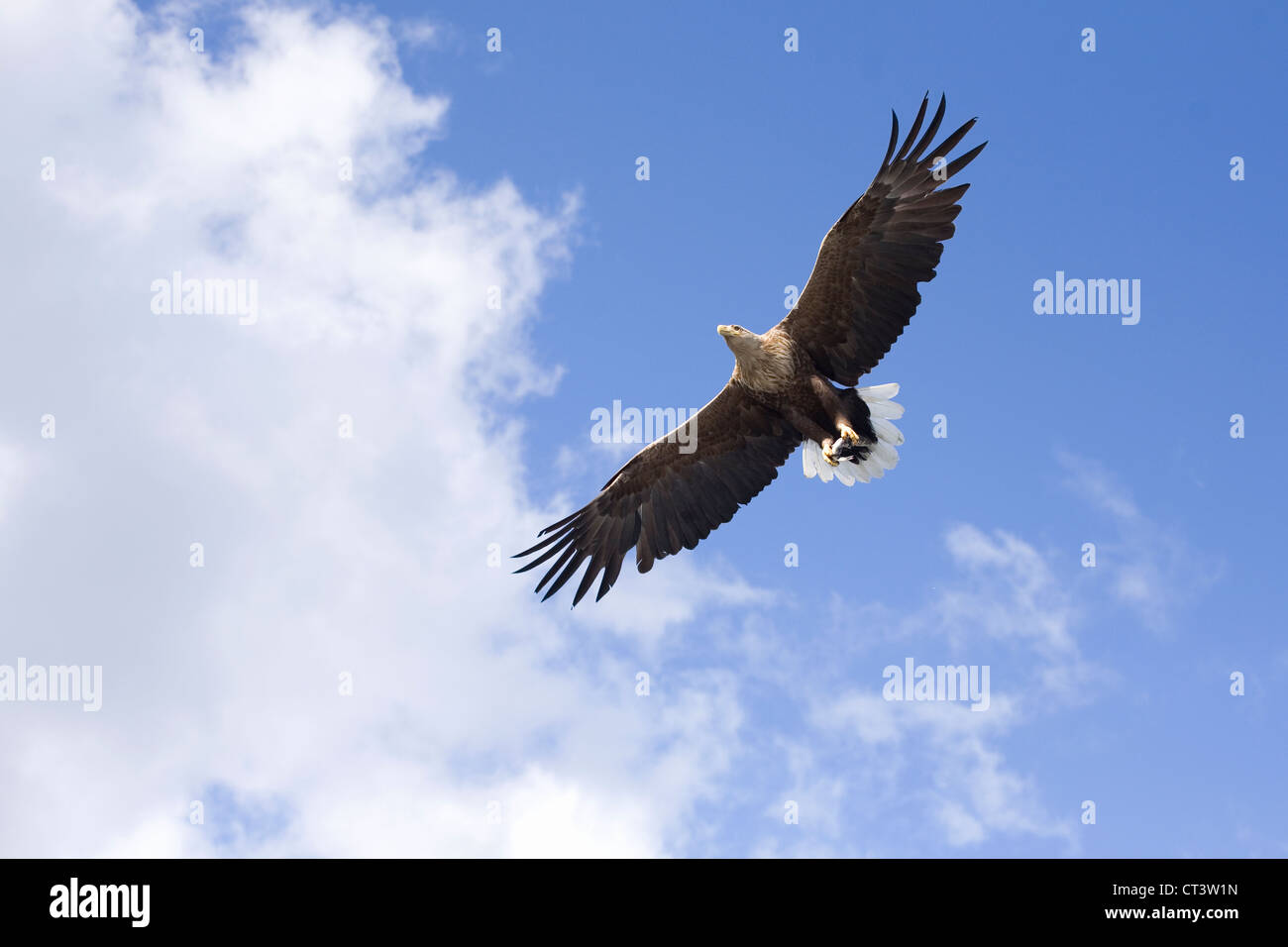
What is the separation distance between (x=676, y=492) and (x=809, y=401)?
2.21 metres

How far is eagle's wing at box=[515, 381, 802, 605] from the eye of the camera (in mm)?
13281

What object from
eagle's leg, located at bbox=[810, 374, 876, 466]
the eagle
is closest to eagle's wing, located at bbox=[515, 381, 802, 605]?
the eagle

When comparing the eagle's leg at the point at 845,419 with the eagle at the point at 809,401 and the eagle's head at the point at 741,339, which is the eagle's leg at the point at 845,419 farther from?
the eagle's head at the point at 741,339

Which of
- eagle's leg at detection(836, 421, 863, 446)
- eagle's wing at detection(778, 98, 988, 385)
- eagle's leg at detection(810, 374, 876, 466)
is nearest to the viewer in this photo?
eagle's wing at detection(778, 98, 988, 385)

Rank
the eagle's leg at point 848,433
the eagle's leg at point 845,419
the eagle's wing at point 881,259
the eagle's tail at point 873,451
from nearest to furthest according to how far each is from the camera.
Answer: the eagle's wing at point 881,259 → the eagle's leg at point 848,433 → the eagle's leg at point 845,419 → the eagle's tail at point 873,451

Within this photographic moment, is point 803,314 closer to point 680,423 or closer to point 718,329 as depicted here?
point 718,329

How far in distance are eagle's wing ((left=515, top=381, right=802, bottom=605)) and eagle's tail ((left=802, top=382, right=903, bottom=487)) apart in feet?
1.10

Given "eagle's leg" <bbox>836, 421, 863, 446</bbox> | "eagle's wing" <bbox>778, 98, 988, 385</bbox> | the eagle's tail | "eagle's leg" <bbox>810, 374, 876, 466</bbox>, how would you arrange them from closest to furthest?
"eagle's wing" <bbox>778, 98, 988, 385</bbox>, "eagle's leg" <bbox>836, 421, 863, 446</bbox>, "eagle's leg" <bbox>810, 374, 876, 466</bbox>, the eagle's tail

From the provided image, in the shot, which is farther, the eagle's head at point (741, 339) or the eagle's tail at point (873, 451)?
the eagle's tail at point (873, 451)

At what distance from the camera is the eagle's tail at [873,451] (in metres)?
12.6

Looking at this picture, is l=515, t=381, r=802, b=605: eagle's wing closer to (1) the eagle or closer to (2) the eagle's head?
(1) the eagle

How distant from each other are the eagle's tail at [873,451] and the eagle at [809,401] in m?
0.01

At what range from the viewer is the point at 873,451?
1280cm

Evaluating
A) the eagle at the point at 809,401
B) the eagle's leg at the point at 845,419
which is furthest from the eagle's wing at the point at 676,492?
the eagle's leg at the point at 845,419
